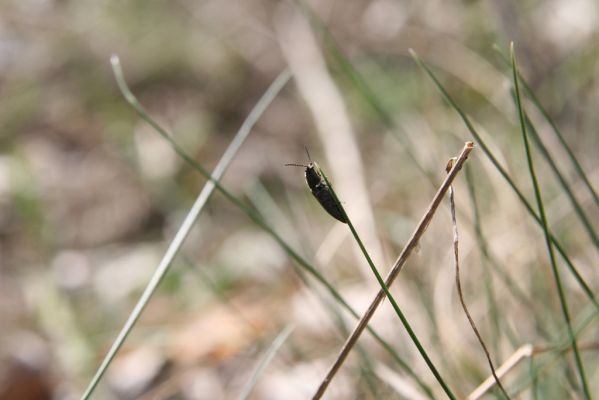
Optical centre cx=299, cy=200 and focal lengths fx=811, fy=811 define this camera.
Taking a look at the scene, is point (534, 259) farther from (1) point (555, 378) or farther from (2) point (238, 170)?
(2) point (238, 170)

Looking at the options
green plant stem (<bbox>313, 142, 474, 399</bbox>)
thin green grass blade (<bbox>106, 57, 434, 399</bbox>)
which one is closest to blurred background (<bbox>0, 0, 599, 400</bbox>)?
→ thin green grass blade (<bbox>106, 57, 434, 399</bbox>)

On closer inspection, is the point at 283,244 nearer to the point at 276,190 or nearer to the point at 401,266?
the point at 401,266

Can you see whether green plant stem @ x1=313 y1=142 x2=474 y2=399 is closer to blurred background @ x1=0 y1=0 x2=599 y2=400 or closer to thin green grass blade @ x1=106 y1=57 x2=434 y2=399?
thin green grass blade @ x1=106 y1=57 x2=434 y2=399

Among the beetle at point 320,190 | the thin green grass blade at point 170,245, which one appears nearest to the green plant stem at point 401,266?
the beetle at point 320,190

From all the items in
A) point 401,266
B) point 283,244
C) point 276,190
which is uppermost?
point 276,190

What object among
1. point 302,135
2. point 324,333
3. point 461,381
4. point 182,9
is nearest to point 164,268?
point 461,381

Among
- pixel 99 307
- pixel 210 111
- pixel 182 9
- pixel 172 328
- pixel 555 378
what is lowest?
pixel 555 378

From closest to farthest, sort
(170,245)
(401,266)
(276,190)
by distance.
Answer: (401,266)
(170,245)
(276,190)

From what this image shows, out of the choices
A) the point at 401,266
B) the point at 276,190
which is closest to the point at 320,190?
the point at 401,266
